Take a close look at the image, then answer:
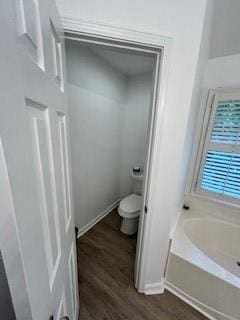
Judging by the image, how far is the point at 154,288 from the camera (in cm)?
144

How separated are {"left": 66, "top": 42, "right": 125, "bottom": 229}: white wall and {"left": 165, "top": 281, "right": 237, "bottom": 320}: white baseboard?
125cm

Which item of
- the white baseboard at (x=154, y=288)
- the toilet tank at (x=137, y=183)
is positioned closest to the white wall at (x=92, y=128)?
the toilet tank at (x=137, y=183)

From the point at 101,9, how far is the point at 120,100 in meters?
1.70

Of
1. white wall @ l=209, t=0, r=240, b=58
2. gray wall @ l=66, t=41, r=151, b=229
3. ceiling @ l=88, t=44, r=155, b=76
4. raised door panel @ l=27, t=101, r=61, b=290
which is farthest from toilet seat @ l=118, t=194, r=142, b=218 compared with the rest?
white wall @ l=209, t=0, r=240, b=58

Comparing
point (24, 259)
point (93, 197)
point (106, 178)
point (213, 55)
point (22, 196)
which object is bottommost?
point (93, 197)

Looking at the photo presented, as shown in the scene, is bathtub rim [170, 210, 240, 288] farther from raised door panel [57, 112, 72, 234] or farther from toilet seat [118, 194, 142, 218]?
raised door panel [57, 112, 72, 234]

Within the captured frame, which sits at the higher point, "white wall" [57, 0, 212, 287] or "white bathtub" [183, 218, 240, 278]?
"white wall" [57, 0, 212, 287]

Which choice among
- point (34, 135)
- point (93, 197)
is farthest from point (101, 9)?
point (93, 197)

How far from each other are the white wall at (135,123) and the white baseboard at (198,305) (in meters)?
1.59

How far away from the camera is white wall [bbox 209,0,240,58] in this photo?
4.01 ft

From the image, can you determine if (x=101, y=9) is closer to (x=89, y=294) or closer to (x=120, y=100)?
(x=120, y=100)

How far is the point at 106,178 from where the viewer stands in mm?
2492

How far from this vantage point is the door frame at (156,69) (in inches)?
32.6

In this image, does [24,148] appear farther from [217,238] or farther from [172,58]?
[217,238]
